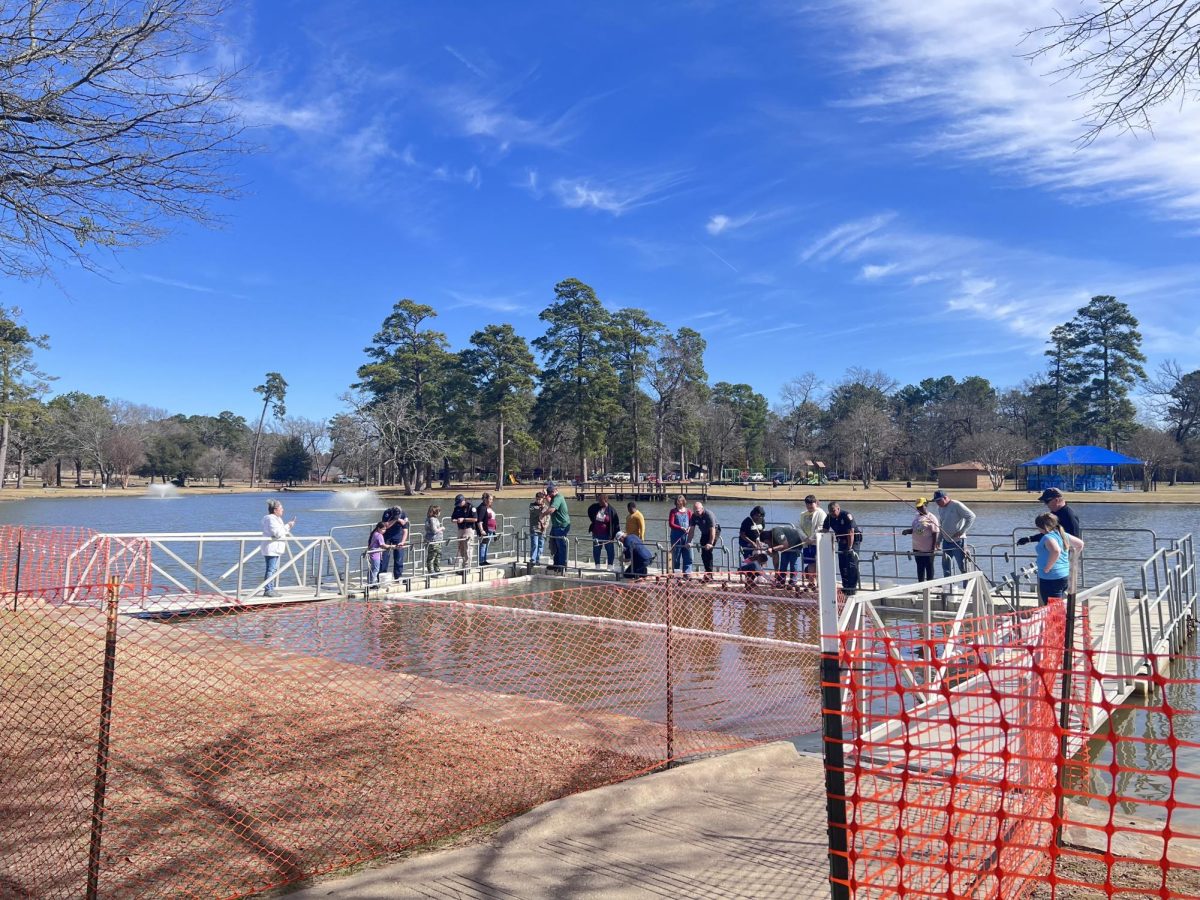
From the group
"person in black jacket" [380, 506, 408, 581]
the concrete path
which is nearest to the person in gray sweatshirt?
the concrete path

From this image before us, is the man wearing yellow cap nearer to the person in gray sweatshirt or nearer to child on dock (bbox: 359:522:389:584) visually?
the person in gray sweatshirt

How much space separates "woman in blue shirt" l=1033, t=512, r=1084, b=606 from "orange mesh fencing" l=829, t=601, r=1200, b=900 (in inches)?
81.3

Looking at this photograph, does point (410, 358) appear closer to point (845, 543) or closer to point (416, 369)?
point (416, 369)

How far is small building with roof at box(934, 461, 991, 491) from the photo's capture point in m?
68.0

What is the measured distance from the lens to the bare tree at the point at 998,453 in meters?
66.8

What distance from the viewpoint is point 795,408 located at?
93875 mm

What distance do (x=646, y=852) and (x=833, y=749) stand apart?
1.79 m

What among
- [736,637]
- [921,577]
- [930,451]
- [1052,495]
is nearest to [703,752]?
[736,637]

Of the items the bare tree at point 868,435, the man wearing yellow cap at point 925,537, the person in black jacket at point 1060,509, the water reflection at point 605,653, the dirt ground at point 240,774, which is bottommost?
the water reflection at point 605,653

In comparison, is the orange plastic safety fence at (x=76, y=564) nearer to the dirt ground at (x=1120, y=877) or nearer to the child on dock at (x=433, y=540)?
the child on dock at (x=433, y=540)

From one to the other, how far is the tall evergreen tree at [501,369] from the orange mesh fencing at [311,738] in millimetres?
54419

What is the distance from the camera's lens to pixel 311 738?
238 inches

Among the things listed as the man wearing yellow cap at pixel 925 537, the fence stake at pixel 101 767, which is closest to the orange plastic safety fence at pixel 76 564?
the fence stake at pixel 101 767

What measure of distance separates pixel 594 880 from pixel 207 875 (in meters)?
1.95
